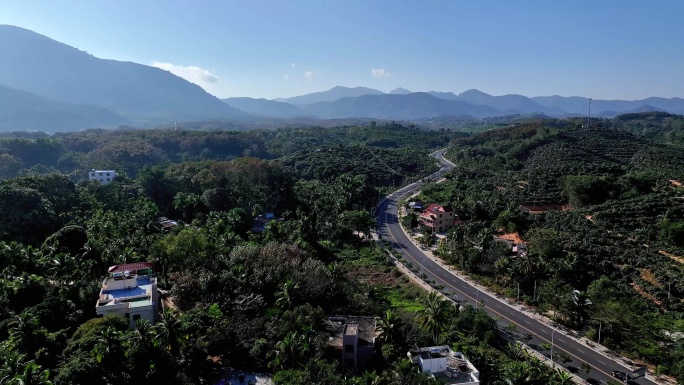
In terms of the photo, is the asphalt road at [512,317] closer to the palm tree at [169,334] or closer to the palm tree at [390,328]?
the palm tree at [390,328]

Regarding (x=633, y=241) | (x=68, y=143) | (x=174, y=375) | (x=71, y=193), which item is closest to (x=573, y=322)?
(x=633, y=241)

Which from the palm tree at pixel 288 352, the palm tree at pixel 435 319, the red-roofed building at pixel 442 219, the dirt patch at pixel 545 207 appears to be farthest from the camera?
the dirt patch at pixel 545 207

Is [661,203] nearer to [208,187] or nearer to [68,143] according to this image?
[208,187]

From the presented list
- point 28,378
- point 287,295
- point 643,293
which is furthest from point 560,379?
point 28,378

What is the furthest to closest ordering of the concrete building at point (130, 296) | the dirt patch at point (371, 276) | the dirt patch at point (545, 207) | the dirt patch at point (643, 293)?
1. the dirt patch at point (545, 207)
2. the dirt patch at point (371, 276)
3. the dirt patch at point (643, 293)
4. the concrete building at point (130, 296)

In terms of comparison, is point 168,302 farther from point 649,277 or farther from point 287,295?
point 649,277

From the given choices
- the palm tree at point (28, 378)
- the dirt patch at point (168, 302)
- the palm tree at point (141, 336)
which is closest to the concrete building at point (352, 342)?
A: the palm tree at point (141, 336)
